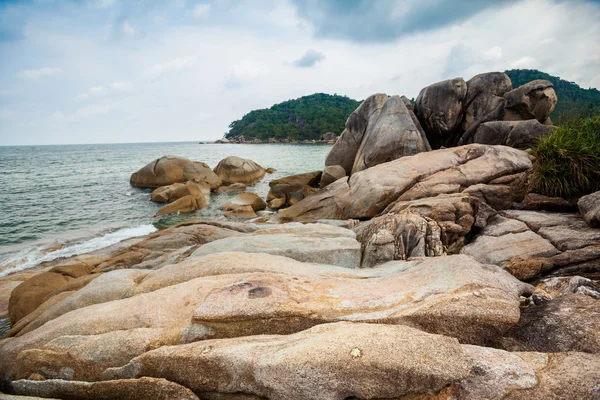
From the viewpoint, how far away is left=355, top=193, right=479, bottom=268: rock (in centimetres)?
771

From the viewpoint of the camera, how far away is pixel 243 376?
304 centimetres

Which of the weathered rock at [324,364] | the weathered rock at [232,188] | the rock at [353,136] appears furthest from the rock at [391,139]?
the weathered rock at [324,364]

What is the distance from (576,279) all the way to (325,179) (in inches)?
707

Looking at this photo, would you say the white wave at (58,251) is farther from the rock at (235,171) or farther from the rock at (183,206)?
the rock at (235,171)

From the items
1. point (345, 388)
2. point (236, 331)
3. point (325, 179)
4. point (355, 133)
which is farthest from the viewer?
point (355, 133)

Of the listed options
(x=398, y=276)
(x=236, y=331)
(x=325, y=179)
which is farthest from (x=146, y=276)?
(x=325, y=179)

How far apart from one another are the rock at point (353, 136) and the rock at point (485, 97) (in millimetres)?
6424

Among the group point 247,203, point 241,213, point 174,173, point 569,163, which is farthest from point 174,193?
point 569,163

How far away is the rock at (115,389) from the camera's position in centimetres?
313

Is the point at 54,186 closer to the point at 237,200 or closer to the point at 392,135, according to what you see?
the point at 237,200

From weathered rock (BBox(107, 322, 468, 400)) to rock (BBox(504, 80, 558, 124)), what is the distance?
23.9 meters

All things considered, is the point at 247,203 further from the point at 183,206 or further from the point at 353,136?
the point at 353,136

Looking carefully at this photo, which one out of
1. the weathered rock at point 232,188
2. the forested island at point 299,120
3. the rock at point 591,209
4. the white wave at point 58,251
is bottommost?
the white wave at point 58,251

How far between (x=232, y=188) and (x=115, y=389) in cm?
3035
